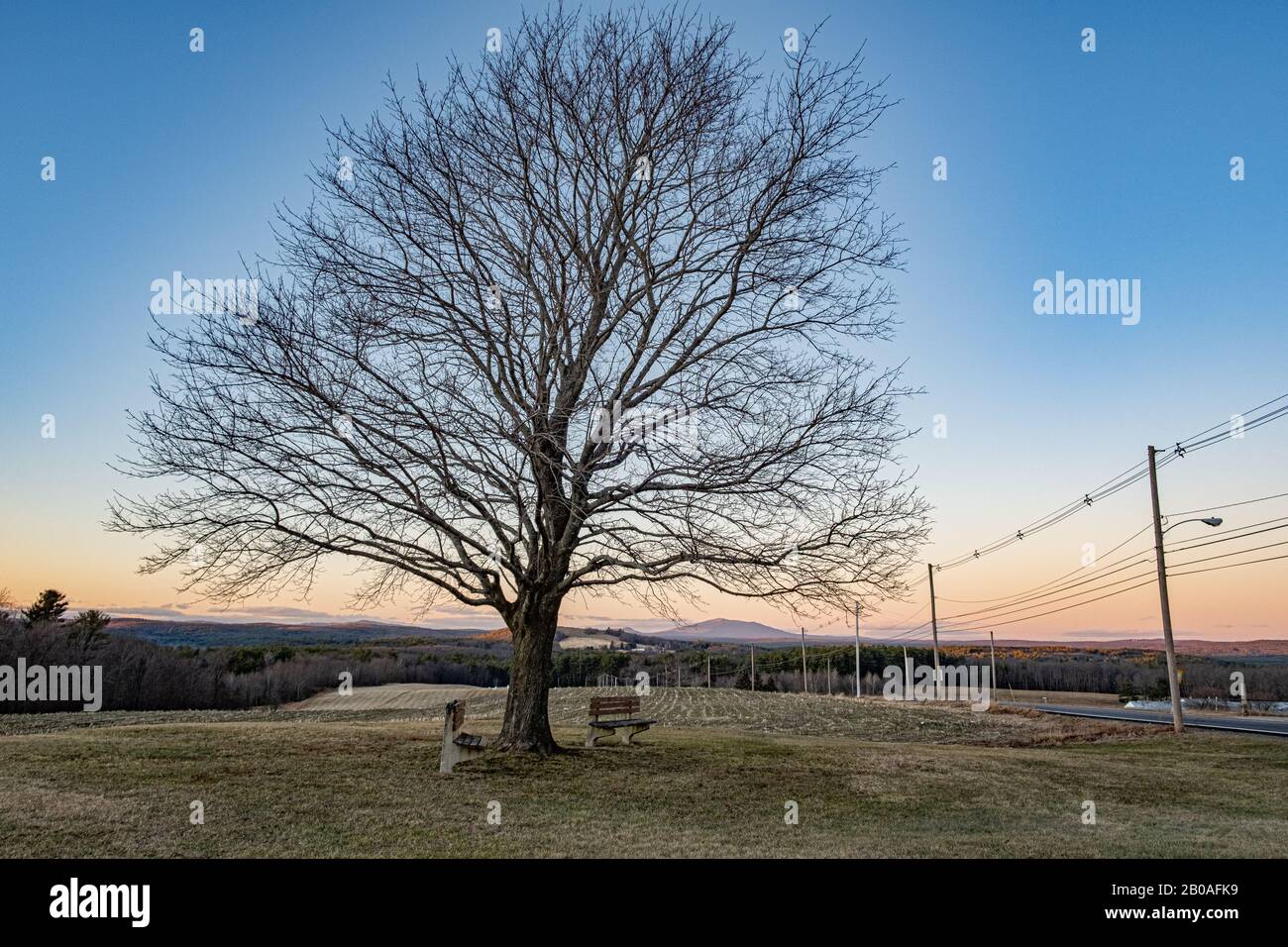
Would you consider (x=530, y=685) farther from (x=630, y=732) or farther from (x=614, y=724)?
(x=630, y=732)

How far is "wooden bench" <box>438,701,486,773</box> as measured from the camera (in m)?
12.1

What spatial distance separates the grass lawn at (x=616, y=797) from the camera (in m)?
8.15

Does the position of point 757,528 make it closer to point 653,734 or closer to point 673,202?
point 673,202

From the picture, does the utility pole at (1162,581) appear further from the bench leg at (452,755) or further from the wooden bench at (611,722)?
the bench leg at (452,755)

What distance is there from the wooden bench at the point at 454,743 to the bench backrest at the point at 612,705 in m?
4.00

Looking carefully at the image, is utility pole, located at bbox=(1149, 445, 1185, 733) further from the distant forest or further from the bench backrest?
the distant forest

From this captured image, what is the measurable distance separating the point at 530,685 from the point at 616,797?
11.9 feet

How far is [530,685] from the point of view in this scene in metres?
14.1

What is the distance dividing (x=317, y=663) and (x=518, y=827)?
199 feet

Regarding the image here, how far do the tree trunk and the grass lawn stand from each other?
579 mm

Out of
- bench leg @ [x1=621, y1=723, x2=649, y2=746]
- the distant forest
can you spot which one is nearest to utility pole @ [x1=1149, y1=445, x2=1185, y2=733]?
bench leg @ [x1=621, y1=723, x2=649, y2=746]

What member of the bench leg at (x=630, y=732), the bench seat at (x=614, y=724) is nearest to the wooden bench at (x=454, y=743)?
the bench seat at (x=614, y=724)

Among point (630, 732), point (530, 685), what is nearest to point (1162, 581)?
point (630, 732)
